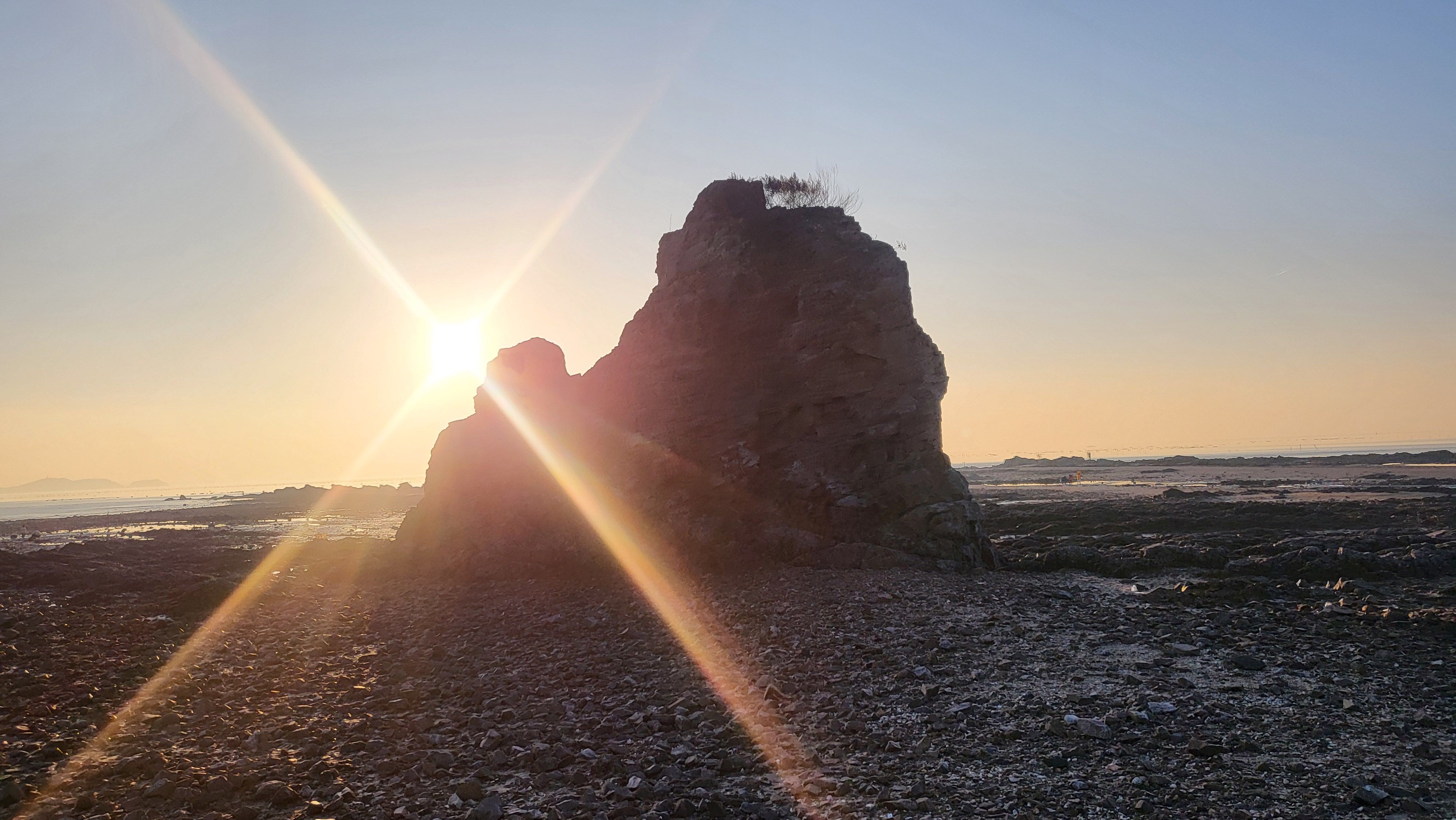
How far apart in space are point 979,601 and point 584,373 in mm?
17002

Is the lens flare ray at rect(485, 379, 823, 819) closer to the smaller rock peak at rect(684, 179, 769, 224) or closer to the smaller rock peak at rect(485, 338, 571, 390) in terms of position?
the smaller rock peak at rect(485, 338, 571, 390)

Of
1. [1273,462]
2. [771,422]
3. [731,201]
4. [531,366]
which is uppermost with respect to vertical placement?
[731,201]

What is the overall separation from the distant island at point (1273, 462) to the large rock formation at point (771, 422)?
89993 mm

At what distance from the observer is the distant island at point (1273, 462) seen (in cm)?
9050

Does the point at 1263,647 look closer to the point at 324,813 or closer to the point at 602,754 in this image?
the point at 602,754

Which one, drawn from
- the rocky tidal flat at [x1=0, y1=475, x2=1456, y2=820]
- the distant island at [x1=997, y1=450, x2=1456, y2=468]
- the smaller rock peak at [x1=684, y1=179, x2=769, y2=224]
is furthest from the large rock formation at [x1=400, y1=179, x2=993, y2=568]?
the distant island at [x1=997, y1=450, x2=1456, y2=468]

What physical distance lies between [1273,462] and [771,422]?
11410 centimetres

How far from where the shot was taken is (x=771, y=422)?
84.3 ft

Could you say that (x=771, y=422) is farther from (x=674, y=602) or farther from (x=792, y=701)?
(x=792, y=701)

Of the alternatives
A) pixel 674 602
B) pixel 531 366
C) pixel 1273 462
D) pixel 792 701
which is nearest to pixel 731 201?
pixel 531 366

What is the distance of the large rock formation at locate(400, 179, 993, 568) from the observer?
24.6m

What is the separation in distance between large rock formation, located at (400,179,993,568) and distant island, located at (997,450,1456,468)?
3543 inches

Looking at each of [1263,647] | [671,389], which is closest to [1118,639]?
[1263,647]

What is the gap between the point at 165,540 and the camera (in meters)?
45.3
